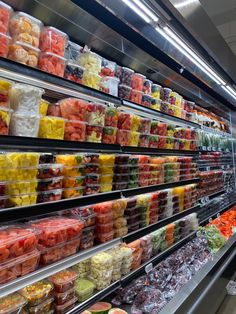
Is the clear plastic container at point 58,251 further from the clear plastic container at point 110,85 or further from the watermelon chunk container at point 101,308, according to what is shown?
the clear plastic container at point 110,85

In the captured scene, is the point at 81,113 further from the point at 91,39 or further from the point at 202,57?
the point at 202,57

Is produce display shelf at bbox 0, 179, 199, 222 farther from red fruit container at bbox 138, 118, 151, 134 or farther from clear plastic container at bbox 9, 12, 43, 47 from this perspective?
clear plastic container at bbox 9, 12, 43, 47

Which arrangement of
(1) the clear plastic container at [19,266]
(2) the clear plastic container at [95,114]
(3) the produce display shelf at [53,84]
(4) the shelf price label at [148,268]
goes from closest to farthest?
(1) the clear plastic container at [19,266], (3) the produce display shelf at [53,84], (2) the clear plastic container at [95,114], (4) the shelf price label at [148,268]

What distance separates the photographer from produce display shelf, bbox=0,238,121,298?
4.19 ft

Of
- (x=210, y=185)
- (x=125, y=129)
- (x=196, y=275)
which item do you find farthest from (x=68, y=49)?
(x=210, y=185)

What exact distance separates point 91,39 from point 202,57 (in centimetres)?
105

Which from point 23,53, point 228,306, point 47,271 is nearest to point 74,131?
point 23,53

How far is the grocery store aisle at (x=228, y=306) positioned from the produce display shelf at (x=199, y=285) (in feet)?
1.56

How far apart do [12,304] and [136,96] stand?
1.73 m

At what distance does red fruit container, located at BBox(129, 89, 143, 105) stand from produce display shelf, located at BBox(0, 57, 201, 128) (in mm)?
75

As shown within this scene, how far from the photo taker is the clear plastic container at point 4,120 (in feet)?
4.25

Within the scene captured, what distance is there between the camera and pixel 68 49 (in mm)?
1814

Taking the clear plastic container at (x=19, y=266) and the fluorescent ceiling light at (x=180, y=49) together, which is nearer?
the clear plastic container at (x=19, y=266)

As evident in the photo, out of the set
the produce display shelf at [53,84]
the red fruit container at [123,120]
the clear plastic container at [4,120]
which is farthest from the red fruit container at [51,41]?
the red fruit container at [123,120]
